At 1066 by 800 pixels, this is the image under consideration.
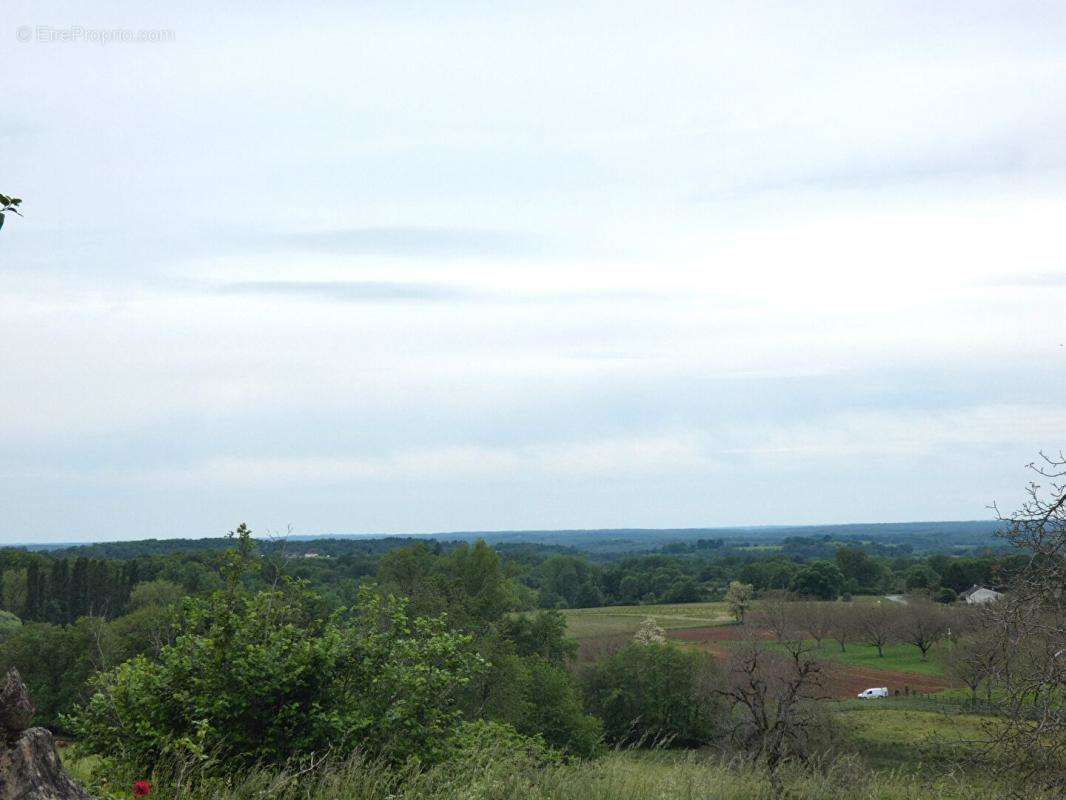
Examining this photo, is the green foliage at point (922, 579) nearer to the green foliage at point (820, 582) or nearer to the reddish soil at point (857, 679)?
the green foliage at point (820, 582)

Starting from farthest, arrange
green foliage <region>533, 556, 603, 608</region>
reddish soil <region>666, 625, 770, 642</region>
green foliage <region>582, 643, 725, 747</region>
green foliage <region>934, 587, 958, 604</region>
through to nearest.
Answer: green foliage <region>533, 556, 603, 608</region>, green foliage <region>934, 587, 958, 604</region>, reddish soil <region>666, 625, 770, 642</region>, green foliage <region>582, 643, 725, 747</region>

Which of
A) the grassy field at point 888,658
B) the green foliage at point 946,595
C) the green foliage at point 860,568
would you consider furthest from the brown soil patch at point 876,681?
the green foliage at point 860,568

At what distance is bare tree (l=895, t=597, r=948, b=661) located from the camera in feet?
229

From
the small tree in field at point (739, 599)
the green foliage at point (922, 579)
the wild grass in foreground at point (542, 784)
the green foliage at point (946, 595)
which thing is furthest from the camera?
the green foliage at point (922, 579)

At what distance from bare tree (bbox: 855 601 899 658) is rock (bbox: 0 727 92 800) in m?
73.8

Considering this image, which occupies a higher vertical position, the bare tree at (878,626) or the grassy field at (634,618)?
the bare tree at (878,626)

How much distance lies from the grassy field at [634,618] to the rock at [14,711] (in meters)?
70.7

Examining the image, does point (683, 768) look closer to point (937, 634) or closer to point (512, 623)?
point (512, 623)

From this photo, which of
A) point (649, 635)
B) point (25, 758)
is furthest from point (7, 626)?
point (25, 758)

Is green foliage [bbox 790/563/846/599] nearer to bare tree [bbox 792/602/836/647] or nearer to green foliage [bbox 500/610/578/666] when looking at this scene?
bare tree [bbox 792/602/836/647]

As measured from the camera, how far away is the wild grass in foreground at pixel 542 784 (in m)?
8.02

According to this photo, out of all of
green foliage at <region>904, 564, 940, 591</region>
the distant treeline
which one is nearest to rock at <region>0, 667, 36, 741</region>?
the distant treeline

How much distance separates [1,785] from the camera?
18.0ft

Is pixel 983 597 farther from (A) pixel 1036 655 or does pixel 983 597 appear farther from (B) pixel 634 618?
(A) pixel 1036 655
